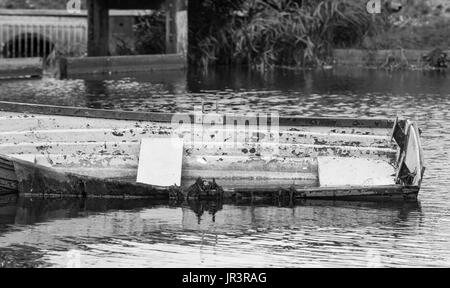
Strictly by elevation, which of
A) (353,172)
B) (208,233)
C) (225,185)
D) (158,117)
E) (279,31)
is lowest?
(208,233)

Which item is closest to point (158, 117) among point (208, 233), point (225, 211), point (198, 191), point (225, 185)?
point (225, 185)

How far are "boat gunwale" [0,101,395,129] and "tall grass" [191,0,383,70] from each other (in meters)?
23.1

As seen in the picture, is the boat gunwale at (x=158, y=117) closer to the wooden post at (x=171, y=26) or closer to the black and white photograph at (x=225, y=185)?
the black and white photograph at (x=225, y=185)

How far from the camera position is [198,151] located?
61.2ft

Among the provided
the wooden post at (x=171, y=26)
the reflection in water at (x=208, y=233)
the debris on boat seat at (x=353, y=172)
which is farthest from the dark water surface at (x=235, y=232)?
the wooden post at (x=171, y=26)

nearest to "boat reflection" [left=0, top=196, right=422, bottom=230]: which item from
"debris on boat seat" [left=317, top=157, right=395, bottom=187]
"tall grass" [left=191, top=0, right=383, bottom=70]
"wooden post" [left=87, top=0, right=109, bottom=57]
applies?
"debris on boat seat" [left=317, top=157, right=395, bottom=187]

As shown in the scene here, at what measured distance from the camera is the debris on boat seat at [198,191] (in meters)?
17.7

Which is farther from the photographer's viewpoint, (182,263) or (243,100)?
(243,100)

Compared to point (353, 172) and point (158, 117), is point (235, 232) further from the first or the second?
point (158, 117)

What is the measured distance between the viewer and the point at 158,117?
63.2ft

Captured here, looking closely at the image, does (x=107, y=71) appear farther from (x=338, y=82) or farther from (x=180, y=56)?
(x=338, y=82)

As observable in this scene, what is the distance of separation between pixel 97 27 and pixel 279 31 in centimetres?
653

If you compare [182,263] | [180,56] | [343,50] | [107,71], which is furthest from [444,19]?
[182,263]

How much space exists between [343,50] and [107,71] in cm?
946
